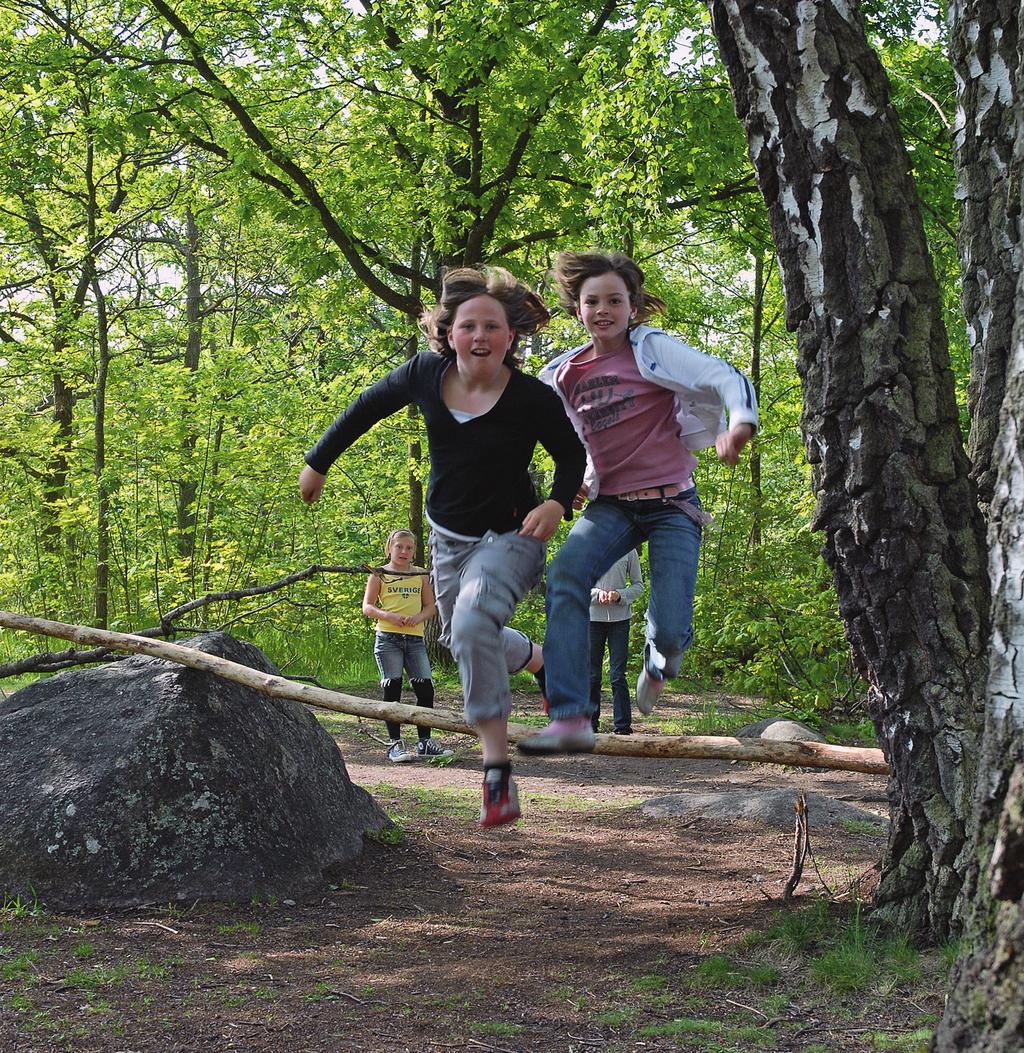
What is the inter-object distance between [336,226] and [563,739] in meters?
10.0

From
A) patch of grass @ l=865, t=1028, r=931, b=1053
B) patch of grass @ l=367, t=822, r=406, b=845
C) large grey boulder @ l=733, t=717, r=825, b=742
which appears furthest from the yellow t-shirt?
patch of grass @ l=865, t=1028, r=931, b=1053

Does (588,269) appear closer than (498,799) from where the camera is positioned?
No

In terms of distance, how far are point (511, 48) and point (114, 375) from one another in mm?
8709

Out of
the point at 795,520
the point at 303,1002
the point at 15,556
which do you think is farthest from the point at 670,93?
the point at 15,556

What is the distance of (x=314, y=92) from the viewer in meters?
13.2

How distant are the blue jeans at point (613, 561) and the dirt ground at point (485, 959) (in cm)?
112

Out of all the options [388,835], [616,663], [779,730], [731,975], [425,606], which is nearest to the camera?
[731,975]

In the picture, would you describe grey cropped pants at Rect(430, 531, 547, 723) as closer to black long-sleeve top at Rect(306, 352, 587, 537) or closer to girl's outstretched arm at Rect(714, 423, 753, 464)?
black long-sleeve top at Rect(306, 352, 587, 537)

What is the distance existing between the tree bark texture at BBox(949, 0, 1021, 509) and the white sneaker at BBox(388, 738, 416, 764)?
551 centimetres

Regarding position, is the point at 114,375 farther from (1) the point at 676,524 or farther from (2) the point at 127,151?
(1) the point at 676,524

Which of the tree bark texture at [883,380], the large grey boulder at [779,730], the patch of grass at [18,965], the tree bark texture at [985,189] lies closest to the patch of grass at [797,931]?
the tree bark texture at [883,380]

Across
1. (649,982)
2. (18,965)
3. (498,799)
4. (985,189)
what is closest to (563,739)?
(498,799)

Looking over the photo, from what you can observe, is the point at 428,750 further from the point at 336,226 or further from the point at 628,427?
the point at 336,226

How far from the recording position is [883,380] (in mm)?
3941
